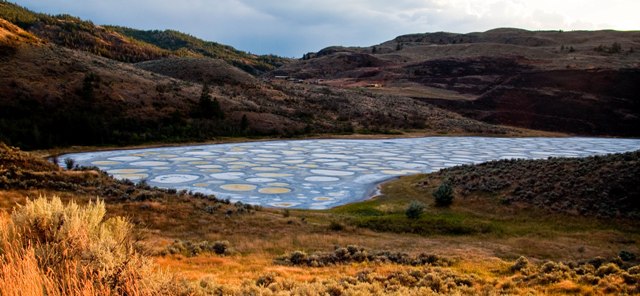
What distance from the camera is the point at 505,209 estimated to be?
2052 cm

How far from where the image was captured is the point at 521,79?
84.6 metres

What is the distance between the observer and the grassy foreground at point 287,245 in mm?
6652

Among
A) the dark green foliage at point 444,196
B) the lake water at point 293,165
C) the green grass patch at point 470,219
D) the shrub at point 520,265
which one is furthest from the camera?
the lake water at point 293,165

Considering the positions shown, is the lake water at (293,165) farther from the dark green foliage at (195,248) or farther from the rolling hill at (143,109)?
the dark green foliage at (195,248)

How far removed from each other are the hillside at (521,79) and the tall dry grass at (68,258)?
75.2 meters

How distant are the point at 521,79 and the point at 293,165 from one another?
66.9 metres

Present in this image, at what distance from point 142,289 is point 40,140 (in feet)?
112

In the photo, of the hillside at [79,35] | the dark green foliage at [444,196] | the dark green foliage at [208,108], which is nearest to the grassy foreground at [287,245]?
the dark green foliage at [444,196]

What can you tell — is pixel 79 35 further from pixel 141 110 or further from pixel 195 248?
pixel 195 248

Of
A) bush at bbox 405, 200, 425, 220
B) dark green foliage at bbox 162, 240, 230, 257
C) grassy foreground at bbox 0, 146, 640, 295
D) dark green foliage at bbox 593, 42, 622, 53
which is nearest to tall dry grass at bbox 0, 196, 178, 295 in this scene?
grassy foreground at bbox 0, 146, 640, 295

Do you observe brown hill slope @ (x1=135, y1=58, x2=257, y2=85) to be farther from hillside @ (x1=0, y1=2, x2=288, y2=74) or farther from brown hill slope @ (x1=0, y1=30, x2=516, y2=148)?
hillside @ (x1=0, y1=2, x2=288, y2=74)

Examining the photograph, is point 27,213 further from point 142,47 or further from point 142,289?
point 142,47

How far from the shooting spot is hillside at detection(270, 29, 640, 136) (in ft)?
242

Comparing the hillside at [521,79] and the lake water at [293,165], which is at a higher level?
the hillside at [521,79]
